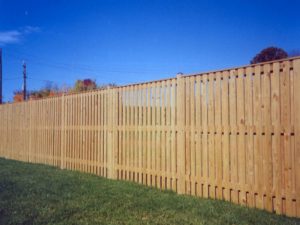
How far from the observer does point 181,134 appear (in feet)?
19.5

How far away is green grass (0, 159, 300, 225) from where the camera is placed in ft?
13.8

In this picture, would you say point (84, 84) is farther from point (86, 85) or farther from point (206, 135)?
point (206, 135)

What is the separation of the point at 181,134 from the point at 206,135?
0.58m

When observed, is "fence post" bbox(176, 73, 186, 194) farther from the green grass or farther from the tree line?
the tree line

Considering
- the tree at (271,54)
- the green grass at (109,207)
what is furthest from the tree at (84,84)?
the green grass at (109,207)

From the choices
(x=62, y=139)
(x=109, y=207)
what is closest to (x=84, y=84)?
(x=62, y=139)

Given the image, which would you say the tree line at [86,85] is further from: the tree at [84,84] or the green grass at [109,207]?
the green grass at [109,207]

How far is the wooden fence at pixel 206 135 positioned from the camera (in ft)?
15.0

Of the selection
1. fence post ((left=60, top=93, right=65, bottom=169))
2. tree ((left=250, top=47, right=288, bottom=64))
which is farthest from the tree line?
fence post ((left=60, top=93, right=65, bottom=169))

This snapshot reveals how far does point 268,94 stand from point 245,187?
1.54 m

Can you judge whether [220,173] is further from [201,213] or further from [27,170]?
[27,170]

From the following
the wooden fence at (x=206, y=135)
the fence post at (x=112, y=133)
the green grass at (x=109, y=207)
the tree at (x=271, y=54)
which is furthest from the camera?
the tree at (x=271, y=54)

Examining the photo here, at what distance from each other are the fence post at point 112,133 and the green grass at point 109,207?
82 cm

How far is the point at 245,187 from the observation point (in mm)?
4965
